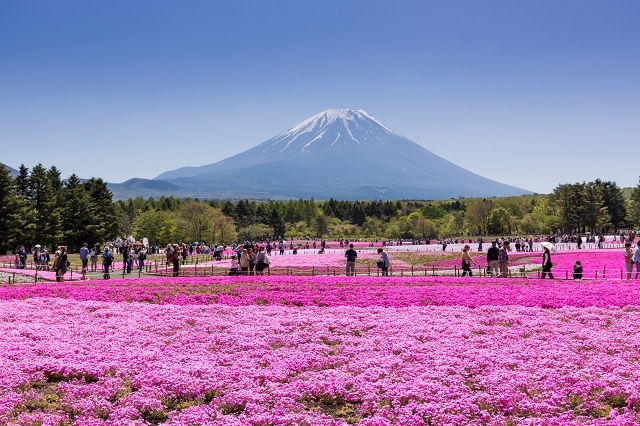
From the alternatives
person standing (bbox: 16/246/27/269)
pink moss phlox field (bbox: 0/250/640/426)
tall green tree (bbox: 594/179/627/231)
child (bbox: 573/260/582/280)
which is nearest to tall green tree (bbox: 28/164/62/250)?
person standing (bbox: 16/246/27/269)

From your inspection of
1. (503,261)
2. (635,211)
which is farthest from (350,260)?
(635,211)

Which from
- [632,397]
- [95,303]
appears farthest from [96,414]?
[95,303]

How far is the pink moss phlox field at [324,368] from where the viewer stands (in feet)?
34.7

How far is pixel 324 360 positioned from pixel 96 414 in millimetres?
5024

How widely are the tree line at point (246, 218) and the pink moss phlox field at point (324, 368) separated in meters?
66.1

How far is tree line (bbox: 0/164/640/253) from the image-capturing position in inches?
3280

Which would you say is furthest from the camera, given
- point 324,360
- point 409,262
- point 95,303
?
point 409,262

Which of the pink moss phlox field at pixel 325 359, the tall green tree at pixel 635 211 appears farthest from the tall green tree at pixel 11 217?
the tall green tree at pixel 635 211

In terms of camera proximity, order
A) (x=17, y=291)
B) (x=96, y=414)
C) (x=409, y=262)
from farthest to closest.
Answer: (x=409, y=262) < (x=17, y=291) < (x=96, y=414)

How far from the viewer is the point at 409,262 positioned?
60.4 meters

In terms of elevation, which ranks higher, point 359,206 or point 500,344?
point 359,206

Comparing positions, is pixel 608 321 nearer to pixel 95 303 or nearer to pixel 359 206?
pixel 95 303

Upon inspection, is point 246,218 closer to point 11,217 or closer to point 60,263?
point 11,217

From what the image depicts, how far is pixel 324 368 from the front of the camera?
1346 centimetres
